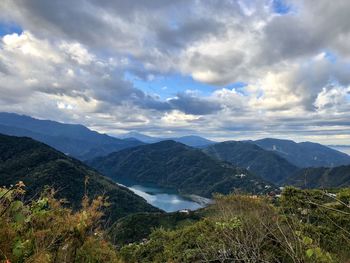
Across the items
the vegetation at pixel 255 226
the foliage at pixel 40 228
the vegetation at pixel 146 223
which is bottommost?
the vegetation at pixel 146 223

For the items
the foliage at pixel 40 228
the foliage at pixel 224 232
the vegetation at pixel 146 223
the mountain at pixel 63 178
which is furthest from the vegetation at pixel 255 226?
the mountain at pixel 63 178

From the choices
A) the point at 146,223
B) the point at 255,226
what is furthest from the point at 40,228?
the point at 146,223

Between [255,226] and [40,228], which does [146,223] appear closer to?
[255,226]

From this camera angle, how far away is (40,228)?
20.8 feet

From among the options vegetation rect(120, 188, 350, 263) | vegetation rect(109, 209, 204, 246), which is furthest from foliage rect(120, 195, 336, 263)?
vegetation rect(109, 209, 204, 246)

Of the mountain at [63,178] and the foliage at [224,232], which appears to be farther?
the mountain at [63,178]

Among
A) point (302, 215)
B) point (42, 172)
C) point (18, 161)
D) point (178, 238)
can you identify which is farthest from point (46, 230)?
Answer: point (18, 161)

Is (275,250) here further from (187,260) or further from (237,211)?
(187,260)

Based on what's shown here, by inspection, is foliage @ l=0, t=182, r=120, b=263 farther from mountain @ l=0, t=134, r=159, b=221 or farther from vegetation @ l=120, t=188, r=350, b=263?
mountain @ l=0, t=134, r=159, b=221

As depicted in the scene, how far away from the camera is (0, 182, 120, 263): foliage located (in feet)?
15.8

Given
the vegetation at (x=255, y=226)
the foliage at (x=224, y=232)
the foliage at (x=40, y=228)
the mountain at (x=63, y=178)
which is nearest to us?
the foliage at (x=40, y=228)

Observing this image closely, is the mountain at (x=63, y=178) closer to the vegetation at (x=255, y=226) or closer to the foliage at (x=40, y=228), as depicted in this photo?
the vegetation at (x=255, y=226)

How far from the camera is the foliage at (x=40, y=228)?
15.8 ft

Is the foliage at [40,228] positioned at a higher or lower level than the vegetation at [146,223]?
higher
